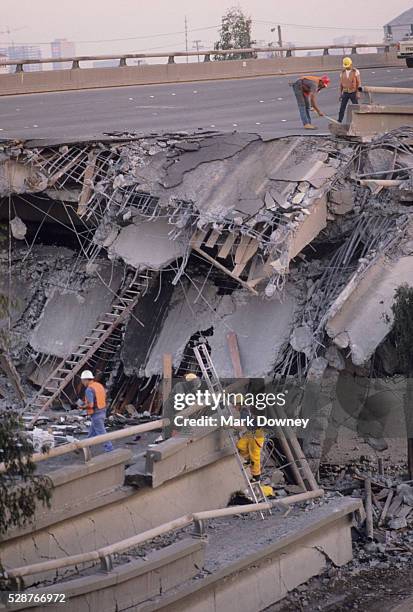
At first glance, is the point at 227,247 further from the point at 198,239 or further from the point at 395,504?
the point at 395,504

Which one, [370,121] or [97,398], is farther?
[370,121]

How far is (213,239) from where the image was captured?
17297 mm

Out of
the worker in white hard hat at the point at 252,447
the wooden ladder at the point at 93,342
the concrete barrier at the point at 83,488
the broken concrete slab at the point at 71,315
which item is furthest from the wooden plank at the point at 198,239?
the concrete barrier at the point at 83,488

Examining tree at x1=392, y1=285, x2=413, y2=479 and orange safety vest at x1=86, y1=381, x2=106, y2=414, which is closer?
orange safety vest at x1=86, y1=381, x2=106, y2=414

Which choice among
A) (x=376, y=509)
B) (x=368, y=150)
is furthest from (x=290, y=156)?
(x=376, y=509)

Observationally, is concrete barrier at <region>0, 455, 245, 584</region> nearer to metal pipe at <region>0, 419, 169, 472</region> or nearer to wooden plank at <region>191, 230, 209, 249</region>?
metal pipe at <region>0, 419, 169, 472</region>

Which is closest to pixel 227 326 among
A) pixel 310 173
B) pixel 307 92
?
pixel 310 173

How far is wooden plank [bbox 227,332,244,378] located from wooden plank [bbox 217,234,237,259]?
4.60 ft

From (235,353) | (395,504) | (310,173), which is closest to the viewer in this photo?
(395,504)

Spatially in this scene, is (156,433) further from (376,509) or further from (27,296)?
(27,296)

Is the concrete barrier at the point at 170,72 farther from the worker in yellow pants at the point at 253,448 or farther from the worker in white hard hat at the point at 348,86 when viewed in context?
the worker in yellow pants at the point at 253,448

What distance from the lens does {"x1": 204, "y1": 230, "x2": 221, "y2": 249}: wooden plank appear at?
1727cm

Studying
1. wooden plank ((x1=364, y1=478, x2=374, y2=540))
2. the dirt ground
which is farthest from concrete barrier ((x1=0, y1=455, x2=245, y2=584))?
wooden plank ((x1=364, y1=478, x2=374, y2=540))

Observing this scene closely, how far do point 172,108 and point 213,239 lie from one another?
32.5 ft
